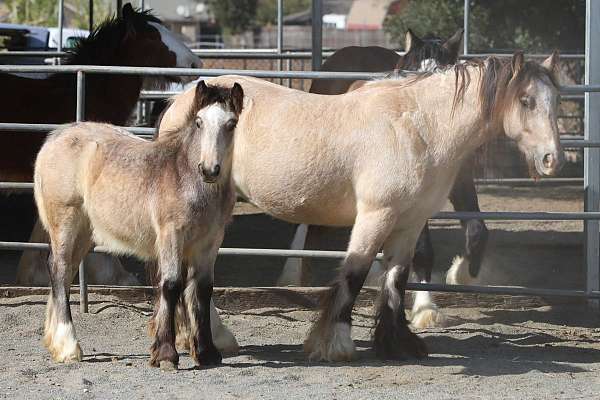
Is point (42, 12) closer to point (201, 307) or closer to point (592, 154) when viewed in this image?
point (592, 154)

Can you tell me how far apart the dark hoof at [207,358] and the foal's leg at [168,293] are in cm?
15

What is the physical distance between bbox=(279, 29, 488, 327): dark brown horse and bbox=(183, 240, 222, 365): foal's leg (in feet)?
5.31

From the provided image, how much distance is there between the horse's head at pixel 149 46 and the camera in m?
7.92

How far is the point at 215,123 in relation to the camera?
15.4 ft

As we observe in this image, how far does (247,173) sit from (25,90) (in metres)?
2.81

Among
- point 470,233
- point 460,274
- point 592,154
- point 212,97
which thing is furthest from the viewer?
point 460,274

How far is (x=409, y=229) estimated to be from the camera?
207 inches

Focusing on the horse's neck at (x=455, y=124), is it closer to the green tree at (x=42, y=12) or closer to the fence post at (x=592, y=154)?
the fence post at (x=592, y=154)

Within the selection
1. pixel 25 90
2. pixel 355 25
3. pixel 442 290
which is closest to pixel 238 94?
pixel 442 290

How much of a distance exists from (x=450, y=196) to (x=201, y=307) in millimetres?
2409

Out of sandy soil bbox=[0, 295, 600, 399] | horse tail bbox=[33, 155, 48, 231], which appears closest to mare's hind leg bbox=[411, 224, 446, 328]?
sandy soil bbox=[0, 295, 600, 399]

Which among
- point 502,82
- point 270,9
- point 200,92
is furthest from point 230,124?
point 270,9

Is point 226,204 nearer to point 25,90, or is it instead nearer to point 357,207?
point 357,207

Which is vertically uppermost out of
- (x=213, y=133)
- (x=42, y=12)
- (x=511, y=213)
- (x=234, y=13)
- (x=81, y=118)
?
(x=234, y=13)
